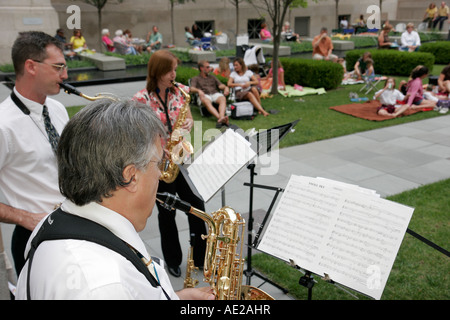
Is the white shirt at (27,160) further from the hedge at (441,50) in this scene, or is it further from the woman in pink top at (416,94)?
the hedge at (441,50)

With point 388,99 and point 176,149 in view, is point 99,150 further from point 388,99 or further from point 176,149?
point 388,99

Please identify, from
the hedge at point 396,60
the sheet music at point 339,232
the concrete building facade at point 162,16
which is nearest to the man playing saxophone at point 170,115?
the sheet music at point 339,232

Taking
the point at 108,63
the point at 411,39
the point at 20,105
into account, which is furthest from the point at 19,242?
the point at 411,39

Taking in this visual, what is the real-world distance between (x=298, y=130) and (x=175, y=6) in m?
19.5

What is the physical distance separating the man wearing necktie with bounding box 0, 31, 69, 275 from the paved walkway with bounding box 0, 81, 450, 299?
1.90m

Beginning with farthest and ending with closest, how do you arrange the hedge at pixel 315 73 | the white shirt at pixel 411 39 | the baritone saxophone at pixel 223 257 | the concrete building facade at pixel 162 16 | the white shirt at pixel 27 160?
1. the white shirt at pixel 411 39
2. the concrete building facade at pixel 162 16
3. the hedge at pixel 315 73
4. the white shirt at pixel 27 160
5. the baritone saxophone at pixel 223 257

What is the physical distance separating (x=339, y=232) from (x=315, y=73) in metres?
11.3

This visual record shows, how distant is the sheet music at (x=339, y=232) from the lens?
7.41ft

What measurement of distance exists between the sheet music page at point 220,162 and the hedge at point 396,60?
536 inches

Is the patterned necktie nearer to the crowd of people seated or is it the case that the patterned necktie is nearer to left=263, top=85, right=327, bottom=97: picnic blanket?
the crowd of people seated

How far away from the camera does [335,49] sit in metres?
23.0

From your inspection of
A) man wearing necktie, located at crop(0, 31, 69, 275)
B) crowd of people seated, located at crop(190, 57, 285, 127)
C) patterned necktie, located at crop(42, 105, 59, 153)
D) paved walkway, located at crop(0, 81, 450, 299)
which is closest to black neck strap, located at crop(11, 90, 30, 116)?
man wearing necktie, located at crop(0, 31, 69, 275)

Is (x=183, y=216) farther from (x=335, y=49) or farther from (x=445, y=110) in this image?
(x=335, y=49)

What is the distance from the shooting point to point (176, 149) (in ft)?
12.8
